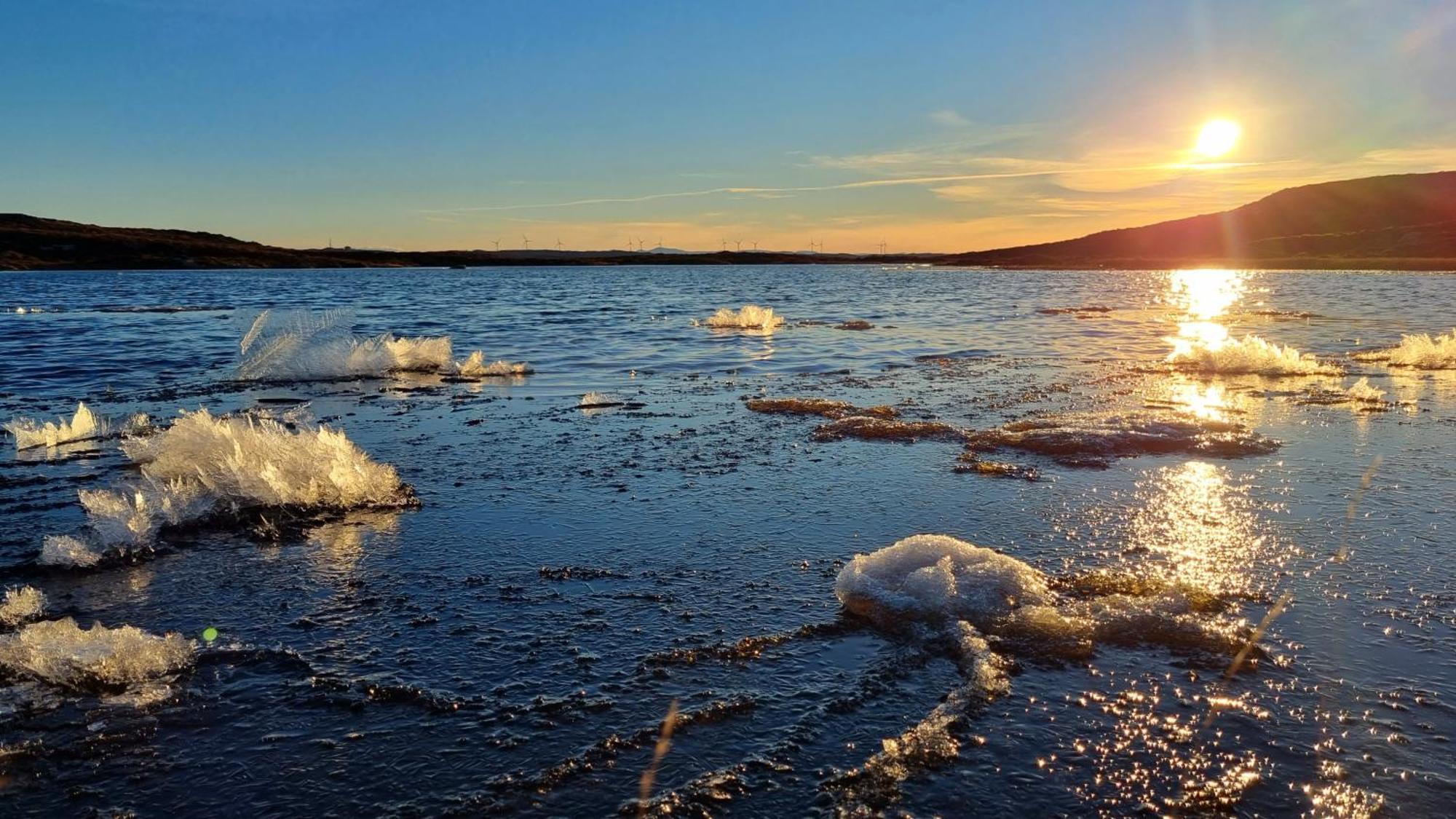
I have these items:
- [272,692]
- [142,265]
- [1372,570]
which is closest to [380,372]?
[272,692]

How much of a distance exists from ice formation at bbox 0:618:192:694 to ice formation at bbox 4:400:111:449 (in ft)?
26.3

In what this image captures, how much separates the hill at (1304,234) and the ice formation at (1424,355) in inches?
3346

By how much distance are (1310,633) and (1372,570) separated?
1576 mm

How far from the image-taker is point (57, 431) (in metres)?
11.9

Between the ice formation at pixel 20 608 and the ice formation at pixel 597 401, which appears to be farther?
the ice formation at pixel 597 401

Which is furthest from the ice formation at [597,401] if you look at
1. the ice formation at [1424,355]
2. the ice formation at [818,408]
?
the ice formation at [1424,355]

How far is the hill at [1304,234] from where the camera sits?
103812 millimetres

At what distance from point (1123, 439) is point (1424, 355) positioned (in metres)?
13.4

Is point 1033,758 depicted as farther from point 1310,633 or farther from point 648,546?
point 648,546

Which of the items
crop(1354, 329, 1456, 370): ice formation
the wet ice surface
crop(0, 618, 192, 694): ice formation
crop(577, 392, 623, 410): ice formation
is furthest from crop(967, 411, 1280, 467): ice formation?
crop(1354, 329, 1456, 370): ice formation

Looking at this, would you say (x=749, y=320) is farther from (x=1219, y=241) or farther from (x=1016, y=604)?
(x=1219, y=241)

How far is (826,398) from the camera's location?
15500mm

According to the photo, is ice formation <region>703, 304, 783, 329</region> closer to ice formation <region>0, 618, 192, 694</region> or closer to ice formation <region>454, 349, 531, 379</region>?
ice formation <region>454, 349, 531, 379</region>

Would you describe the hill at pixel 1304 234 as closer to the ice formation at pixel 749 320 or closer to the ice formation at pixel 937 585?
the ice formation at pixel 749 320
